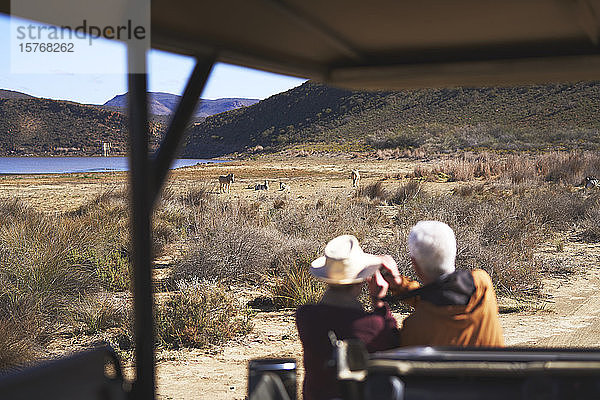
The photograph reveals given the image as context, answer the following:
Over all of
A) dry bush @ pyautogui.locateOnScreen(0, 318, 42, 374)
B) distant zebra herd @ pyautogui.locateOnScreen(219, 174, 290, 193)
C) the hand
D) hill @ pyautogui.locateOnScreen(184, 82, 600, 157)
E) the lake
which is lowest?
dry bush @ pyautogui.locateOnScreen(0, 318, 42, 374)

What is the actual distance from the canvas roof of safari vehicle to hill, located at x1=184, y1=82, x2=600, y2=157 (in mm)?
43434

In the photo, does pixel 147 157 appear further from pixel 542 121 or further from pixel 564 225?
pixel 542 121

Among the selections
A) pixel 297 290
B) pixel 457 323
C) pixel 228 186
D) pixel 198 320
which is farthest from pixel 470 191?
pixel 457 323

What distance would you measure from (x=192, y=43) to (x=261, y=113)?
84.5m

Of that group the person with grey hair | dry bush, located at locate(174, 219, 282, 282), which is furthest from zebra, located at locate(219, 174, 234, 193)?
the person with grey hair

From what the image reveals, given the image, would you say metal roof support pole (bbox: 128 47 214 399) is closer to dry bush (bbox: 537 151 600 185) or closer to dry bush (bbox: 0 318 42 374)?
dry bush (bbox: 0 318 42 374)

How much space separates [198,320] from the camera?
252 inches

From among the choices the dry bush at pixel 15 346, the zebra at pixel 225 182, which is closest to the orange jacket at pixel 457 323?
the dry bush at pixel 15 346

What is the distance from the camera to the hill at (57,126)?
298ft

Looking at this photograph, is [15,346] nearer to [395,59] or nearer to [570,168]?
[395,59]

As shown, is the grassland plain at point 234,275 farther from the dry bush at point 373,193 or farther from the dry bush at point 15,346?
the dry bush at point 373,193

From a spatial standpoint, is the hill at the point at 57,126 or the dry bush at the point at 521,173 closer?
the dry bush at the point at 521,173

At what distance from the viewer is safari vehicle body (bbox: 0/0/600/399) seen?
166 cm

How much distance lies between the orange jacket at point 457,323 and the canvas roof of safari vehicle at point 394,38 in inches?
48.5
